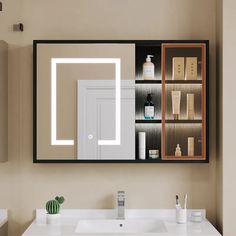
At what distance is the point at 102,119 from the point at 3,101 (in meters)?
0.65

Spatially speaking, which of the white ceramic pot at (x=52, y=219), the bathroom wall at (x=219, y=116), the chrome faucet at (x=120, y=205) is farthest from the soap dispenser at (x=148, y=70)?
the white ceramic pot at (x=52, y=219)

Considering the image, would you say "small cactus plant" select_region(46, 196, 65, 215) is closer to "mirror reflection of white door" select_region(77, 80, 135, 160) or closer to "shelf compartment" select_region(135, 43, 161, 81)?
"mirror reflection of white door" select_region(77, 80, 135, 160)

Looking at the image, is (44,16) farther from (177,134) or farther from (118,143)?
(177,134)

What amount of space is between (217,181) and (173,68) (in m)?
0.80

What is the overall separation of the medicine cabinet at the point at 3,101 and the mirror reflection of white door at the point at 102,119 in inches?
19.1

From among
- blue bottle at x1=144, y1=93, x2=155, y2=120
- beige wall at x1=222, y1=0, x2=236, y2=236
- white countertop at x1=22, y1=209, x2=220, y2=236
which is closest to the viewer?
white countertop at x1=22, y1=209, x2=220, y2=236

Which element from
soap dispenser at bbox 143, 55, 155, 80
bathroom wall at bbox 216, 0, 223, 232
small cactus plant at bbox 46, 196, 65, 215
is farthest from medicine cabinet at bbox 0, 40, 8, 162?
bathroom wall at bbox 216, 0, 223, 232

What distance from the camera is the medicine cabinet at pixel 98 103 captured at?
2.87 metres

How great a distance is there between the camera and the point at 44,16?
300cm

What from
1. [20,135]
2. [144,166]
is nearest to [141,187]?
[144,166]

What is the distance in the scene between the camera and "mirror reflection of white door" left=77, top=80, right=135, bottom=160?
287cm

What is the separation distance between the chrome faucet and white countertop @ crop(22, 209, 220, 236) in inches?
3.3

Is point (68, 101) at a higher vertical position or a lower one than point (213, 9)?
lower

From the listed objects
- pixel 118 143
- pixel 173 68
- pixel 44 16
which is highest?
pixel 44 16
